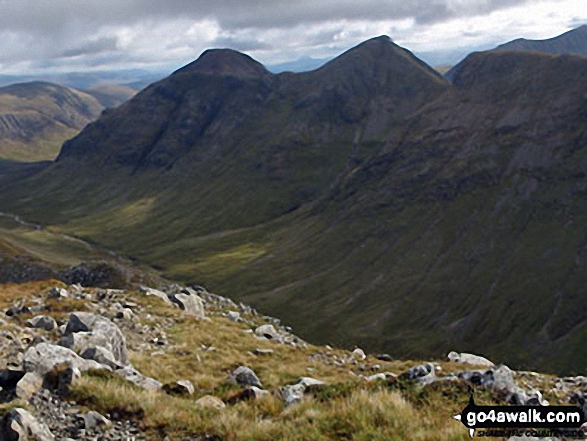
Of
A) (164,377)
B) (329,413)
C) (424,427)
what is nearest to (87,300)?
(164,377)

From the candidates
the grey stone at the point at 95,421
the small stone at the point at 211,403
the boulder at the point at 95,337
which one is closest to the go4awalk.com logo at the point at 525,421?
the small stone at the point at 211,403

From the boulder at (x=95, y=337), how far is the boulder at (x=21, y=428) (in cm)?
736

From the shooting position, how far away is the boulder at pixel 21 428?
41.3ft

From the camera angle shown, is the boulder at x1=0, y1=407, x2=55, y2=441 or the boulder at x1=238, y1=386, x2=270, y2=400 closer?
the boulder at x1=0, y1=407, x2=55, y2=441

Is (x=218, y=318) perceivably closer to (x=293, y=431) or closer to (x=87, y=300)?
(x=87, y=300)

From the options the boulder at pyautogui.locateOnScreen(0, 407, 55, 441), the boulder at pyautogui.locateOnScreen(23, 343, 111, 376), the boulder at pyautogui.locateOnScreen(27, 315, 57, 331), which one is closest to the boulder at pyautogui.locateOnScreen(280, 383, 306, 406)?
the boulder at pyautogui.locateOnScreen(23, 343, 111, 376)

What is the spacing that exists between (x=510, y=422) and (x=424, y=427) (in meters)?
2.20

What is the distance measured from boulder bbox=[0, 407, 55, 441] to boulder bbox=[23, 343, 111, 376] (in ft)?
11.6

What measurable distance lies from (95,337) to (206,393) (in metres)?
6.20

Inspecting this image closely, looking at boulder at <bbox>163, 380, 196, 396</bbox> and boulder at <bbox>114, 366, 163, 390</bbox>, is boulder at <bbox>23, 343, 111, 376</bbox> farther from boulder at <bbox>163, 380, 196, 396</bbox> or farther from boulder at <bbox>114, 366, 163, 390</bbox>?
boulder at <bbox>163, 380, 196, 396</bbox>

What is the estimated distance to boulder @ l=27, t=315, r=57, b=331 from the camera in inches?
1071

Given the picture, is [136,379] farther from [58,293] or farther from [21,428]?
[58,293]

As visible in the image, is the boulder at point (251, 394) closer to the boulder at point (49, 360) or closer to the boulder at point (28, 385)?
the boulder at point (49, 360)

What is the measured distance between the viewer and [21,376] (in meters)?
16.2
